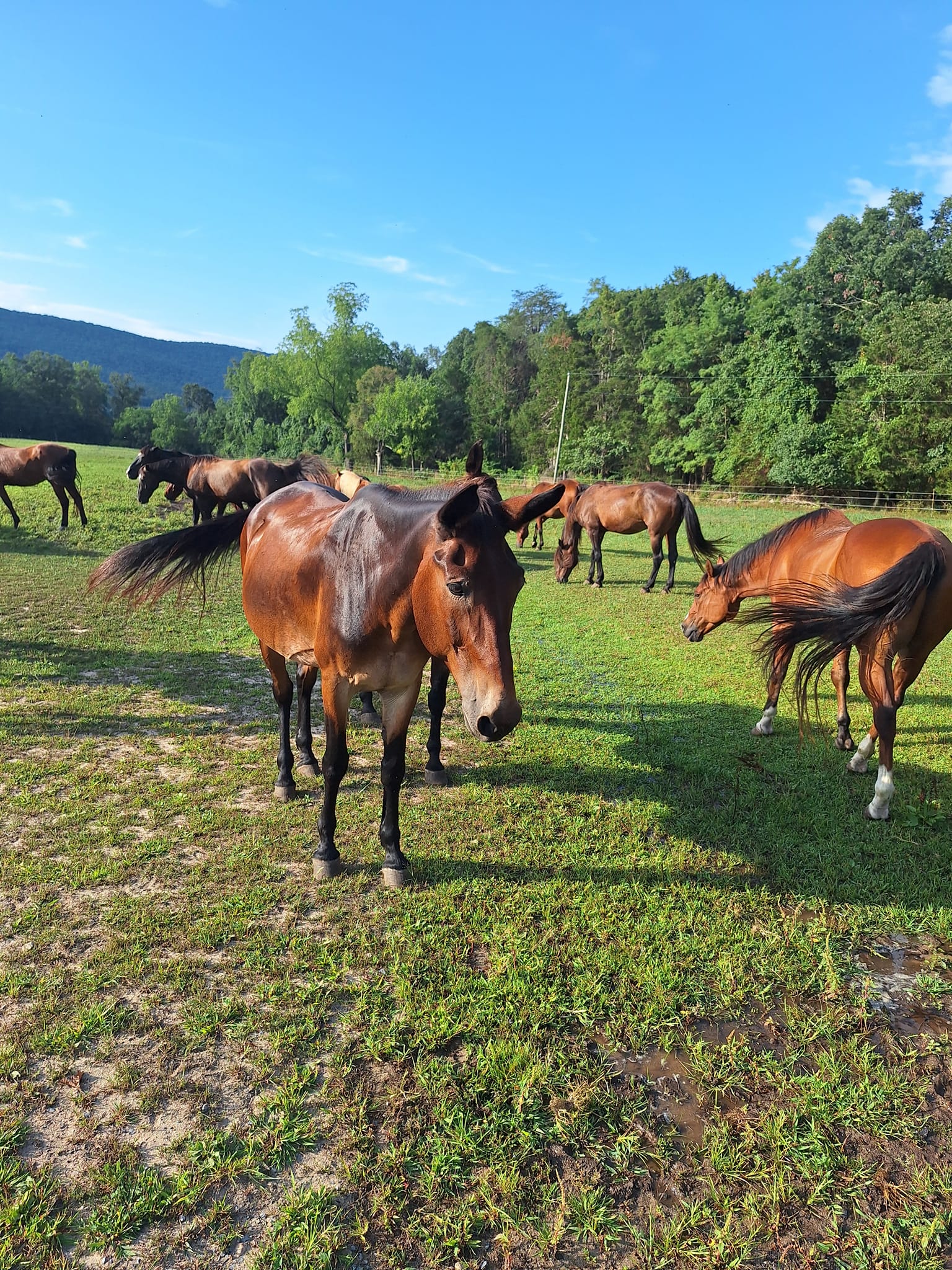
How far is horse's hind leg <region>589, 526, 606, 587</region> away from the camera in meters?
13.4

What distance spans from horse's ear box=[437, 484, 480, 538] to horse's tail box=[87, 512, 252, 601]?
284 centimetres

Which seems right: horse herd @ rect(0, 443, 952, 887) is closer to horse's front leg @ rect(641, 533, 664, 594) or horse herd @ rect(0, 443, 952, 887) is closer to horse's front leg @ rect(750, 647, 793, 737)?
horse's front leg @ rect(750, 647, 793, 737)

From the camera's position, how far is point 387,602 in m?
3.05

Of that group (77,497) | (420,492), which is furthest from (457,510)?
(77,497)

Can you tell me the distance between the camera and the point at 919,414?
117 ft

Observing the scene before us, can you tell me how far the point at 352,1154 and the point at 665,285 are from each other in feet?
268

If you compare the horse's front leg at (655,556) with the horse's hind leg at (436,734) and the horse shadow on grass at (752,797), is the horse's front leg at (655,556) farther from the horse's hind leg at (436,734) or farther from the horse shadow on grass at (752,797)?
the horse's hind leg at (436,734)

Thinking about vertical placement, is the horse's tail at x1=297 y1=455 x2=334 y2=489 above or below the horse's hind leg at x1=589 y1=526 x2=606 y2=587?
above

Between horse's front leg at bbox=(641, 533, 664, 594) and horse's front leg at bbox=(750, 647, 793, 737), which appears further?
horse's front leg at bbox=(641, 533, 664, 594)

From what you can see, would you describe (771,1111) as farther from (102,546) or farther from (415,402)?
(415,402)

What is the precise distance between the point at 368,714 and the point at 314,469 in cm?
685

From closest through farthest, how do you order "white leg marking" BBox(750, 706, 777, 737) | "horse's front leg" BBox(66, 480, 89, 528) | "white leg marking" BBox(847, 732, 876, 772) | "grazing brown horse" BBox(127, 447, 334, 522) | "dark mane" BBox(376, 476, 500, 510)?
"dark mane" BBox(376, 476, 500, 510)
"white leg marking" BBox(847, 732, 876, 772)
"white leg marking" BBox(750, 706, 777, 737)
"grazing brown horse" BBox(127, 447, 334, 522)
"horse's front leg" BBox(66, 480, 89, 528)

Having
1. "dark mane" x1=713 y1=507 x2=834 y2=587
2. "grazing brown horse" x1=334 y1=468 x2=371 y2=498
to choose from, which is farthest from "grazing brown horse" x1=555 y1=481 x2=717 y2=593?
"grazing brown horse" x1=334 y1=468 x2=371 y2=498

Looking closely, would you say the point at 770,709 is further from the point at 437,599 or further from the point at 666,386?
the point at 666,386
